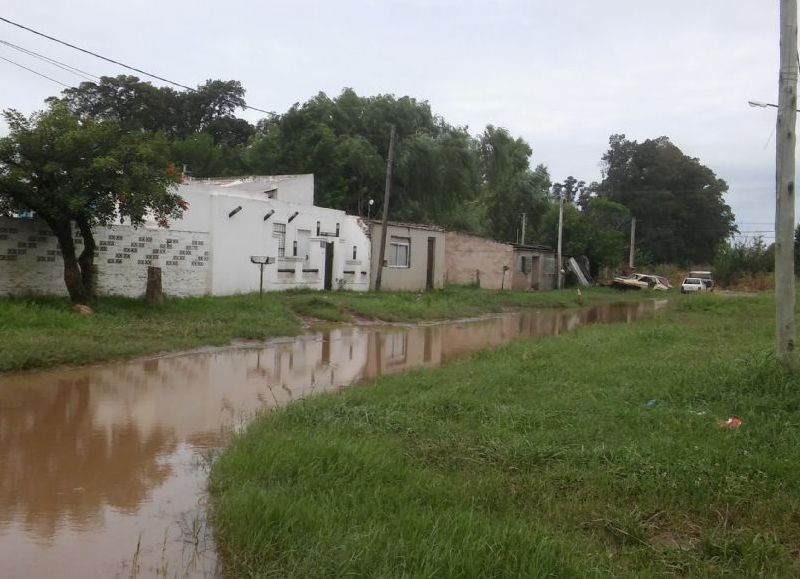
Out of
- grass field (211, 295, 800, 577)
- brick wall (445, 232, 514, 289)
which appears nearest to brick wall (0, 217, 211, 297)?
grass field (211, 295, 800, 577)

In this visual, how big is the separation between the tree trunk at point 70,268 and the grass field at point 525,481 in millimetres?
8014

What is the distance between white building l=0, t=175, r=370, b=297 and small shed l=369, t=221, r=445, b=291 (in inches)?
38.5

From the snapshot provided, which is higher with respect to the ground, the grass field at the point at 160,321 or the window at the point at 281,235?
the window at the point at 281,235

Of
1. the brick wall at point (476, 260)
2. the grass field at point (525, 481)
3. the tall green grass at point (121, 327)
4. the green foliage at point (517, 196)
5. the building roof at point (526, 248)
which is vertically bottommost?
the grass field at point (525, 481)

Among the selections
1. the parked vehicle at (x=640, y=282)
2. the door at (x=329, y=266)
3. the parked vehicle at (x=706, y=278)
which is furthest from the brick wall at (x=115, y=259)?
the parked vehicle at (x=706, y=278)

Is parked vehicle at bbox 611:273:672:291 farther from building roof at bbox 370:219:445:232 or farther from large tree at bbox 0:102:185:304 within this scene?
large tree at bbox 0:102:185:304

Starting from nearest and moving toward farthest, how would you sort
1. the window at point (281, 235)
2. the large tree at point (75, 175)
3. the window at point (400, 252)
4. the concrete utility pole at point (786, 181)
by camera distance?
the concrete utility pole at point (786, 181), the large tree at point (75, 175), the window at point (281, 235), the window at point (400, 252)

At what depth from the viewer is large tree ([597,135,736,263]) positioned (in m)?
59.2

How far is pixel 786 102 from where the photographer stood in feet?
28.8

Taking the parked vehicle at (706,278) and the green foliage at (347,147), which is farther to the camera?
the parked vehicle at (706,278)

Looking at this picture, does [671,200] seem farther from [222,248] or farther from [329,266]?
[222,248]

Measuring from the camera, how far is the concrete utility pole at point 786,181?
27.9ft

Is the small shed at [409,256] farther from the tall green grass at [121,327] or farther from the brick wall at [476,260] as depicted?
the tall green grass at [121,327]

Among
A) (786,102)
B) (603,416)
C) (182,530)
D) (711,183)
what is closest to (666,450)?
(603,416)
